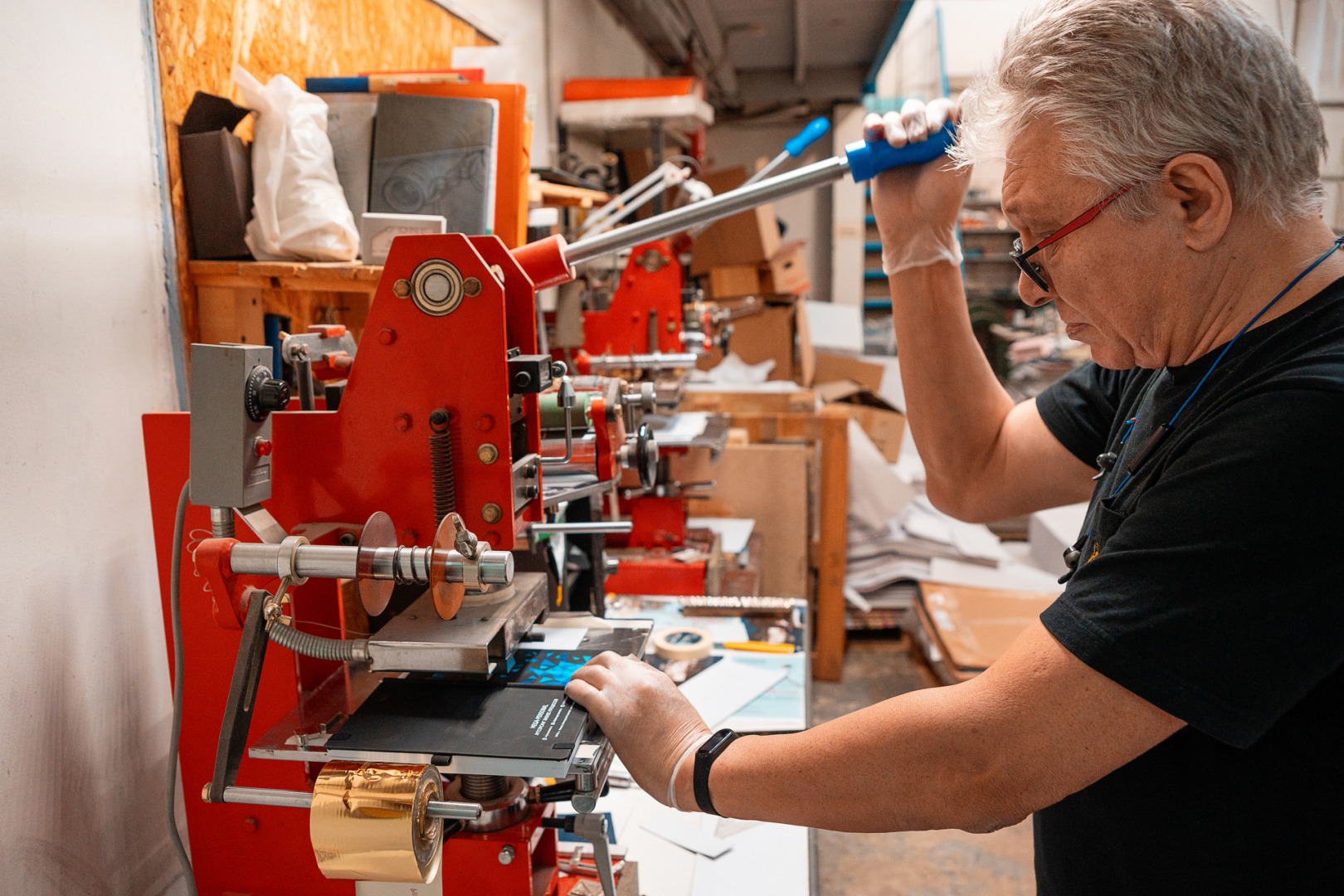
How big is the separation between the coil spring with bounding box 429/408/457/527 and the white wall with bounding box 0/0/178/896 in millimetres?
523

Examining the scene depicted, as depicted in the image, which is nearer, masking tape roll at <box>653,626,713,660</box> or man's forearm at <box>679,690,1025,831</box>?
man's forearm at <box>679,690,1025,831</box>

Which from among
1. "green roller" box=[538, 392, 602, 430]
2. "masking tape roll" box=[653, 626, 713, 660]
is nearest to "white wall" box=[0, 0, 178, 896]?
"green roller" box=[538, 392, 602, 430]

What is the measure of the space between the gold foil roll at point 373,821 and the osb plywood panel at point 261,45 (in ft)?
2.76

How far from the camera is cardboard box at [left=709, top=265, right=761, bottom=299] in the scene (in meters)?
5.03

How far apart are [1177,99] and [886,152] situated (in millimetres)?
520

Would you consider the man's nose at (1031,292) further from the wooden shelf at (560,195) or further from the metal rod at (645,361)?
the metal rod at (645,361)

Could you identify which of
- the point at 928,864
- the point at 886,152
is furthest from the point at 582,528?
the point at 928,864

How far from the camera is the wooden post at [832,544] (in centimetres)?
343

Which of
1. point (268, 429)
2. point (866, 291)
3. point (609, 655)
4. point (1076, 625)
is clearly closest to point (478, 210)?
point (268, 429)

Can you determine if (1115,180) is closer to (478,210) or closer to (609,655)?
(609,655)

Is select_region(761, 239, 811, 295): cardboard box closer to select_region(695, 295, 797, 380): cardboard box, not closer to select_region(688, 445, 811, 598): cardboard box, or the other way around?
select_region(695, 295, 797, 380): cardboard box

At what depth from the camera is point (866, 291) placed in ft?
26.8

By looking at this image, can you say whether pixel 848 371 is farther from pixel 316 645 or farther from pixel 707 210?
pixel 316 645

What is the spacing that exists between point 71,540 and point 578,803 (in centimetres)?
75
